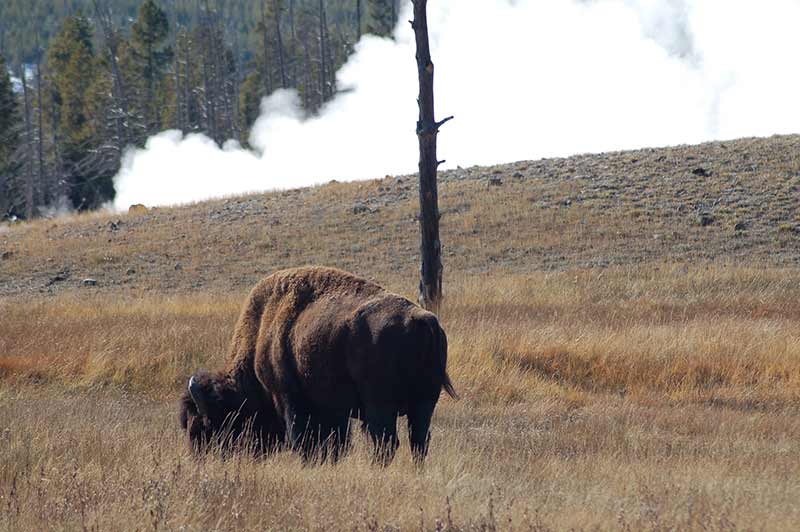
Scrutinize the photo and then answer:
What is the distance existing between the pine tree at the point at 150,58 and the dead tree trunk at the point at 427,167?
163 feet

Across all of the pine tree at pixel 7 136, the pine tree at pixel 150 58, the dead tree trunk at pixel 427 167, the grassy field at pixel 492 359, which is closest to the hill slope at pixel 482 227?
the grassy field at pixel 492 359

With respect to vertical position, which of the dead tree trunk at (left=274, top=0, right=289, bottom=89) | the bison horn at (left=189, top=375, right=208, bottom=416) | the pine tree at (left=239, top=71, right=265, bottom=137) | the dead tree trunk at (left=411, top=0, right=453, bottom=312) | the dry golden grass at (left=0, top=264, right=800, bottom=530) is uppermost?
the dead tree trunk at (left=274, top=0, right=289, bottom=89)

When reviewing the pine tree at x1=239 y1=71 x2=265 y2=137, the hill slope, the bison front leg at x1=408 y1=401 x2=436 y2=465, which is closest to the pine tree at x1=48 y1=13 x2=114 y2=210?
the pine tree at x1=239 y1=71 x2=265 y2=137

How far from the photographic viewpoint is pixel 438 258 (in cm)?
1570

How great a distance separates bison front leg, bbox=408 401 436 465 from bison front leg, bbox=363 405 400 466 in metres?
0.16

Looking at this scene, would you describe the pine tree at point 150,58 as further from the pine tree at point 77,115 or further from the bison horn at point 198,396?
the bison horn at point 198,396

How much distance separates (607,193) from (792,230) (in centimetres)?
504

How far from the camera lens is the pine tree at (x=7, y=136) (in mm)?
53469

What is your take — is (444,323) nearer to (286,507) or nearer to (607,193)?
(286,507)

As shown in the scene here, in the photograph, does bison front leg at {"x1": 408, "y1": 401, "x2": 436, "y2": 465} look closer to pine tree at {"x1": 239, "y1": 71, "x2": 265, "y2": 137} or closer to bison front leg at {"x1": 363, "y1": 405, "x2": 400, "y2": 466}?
bison front leg at {"x1": 363, "y1": 405, "x2": 400, "y2": 466}

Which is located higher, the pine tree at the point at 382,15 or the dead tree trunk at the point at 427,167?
the pine tree at the point at 382,15

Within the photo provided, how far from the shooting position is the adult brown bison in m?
7.00

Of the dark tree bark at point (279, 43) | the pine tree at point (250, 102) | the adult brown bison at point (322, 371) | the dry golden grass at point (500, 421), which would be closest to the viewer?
the dry golden grass at point (500, 421)

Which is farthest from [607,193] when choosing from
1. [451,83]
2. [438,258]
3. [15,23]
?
[15,23]
